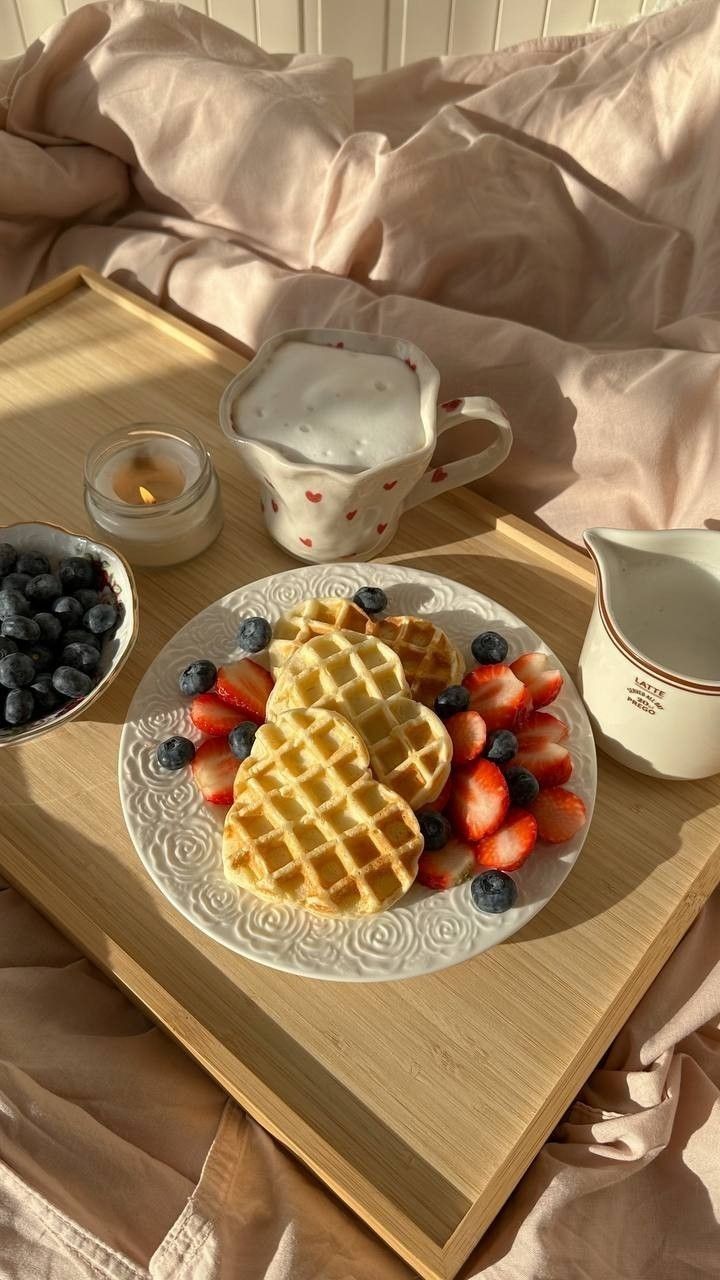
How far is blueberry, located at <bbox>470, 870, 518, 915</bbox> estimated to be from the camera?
76 cm

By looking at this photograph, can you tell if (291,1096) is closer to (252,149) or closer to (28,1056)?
(28,1056)

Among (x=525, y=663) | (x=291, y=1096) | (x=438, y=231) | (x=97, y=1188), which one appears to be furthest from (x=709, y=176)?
(x=97, y=1188)

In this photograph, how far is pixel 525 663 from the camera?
889 mm

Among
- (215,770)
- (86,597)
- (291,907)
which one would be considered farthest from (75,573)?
(291,907)

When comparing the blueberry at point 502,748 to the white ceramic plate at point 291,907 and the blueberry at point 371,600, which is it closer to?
the white ceramic plate at point 291,907

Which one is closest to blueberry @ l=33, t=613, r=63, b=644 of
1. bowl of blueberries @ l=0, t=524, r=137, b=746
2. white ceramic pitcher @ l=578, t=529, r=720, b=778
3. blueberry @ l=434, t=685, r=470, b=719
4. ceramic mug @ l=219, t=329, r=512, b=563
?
bowl of blueberries @ l=0, t=524, r=137, b=746

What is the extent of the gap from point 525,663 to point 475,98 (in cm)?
82

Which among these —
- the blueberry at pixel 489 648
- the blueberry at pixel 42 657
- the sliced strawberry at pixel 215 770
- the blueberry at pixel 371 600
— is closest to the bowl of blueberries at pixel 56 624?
the blueberry at pixel 42 657

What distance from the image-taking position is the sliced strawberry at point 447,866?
782 mm

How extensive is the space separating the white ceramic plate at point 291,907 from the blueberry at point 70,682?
6 cm

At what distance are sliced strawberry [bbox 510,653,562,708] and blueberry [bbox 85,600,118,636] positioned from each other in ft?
1.19

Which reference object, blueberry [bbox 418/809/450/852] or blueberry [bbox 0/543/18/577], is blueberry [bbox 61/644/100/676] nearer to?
blueberry [bbox 0/543/18/577]

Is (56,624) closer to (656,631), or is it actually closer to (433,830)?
(433,830)

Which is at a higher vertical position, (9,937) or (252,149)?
(252,149)
